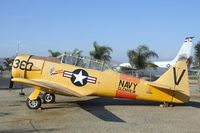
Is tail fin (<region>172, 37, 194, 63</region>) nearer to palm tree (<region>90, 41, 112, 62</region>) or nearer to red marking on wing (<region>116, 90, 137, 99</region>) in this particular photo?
palm tree (<region>90, 41, 112, 62</region>)

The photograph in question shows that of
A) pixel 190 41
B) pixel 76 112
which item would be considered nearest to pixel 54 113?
pixel 76 112

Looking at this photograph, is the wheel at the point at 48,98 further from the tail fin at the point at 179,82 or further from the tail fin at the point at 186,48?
the tail fin at the point at 186,48

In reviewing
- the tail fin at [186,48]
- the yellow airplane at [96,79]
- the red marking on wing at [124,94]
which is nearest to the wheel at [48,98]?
the yellow airplane at [96,79]

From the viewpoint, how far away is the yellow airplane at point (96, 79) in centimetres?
1358

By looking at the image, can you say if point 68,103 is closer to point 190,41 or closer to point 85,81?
point 85,81

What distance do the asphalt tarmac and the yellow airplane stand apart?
562mm

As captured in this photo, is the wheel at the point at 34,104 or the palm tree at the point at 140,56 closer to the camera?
the wheel at the point at 34,104

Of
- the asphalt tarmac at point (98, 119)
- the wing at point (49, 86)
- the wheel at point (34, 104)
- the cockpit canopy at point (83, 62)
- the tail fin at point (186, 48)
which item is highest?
the tail fin at point (186, 48)

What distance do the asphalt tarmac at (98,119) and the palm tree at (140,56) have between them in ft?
114

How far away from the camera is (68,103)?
1480 centimetres

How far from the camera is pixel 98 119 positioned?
34.7ft

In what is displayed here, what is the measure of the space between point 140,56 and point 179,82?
3508 centimetres

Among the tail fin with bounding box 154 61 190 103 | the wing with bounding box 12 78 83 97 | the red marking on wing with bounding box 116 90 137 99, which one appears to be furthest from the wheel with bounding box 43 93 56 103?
the tail fin with bounding box 154 61 190 103

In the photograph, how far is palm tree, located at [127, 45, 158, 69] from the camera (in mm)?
48688
